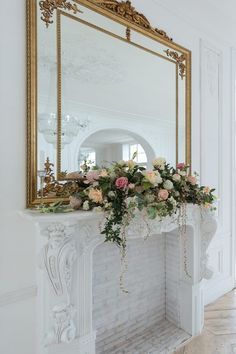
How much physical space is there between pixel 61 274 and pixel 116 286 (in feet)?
2.84

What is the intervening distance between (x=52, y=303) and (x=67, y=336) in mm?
232

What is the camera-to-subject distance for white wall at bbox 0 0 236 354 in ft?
5.51

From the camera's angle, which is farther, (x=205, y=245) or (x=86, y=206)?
(x=205, y=245)

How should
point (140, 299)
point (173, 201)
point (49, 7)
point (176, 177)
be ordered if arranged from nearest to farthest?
point (49, 7)
point (173, 201)
point (176, 177)
point (140, 299)

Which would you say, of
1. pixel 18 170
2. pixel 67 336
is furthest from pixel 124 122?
pixel 67 336

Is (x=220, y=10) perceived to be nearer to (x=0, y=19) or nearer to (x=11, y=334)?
(x=0, y=19)

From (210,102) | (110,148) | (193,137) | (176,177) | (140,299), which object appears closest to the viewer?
(176,177)

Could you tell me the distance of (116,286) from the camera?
239cm

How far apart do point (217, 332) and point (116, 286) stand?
3.75 feet

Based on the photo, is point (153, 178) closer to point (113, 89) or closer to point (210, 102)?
point (113, 89)

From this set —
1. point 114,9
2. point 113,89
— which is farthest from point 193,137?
point 114,9

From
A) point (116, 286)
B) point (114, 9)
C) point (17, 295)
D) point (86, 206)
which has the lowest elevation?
point (116, 286)

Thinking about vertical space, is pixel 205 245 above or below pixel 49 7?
below

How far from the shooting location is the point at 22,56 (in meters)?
1.72
